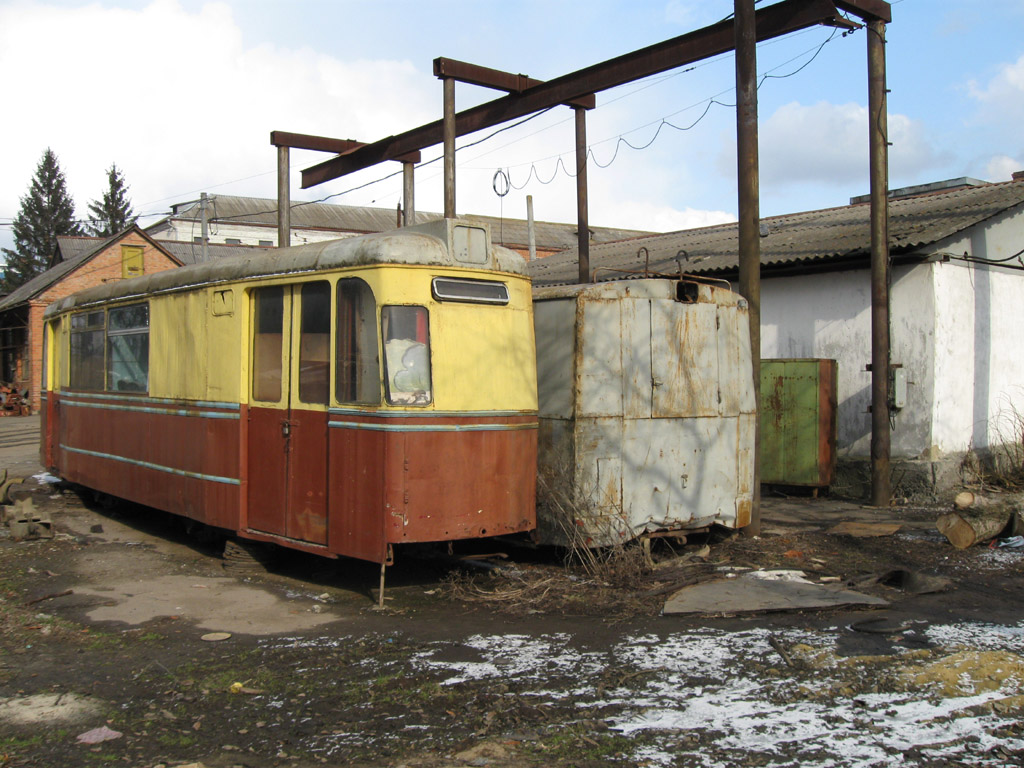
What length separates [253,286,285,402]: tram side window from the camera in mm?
7637

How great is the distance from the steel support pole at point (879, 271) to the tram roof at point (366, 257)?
592 centimetres

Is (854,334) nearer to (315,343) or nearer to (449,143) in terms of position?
(449,143)

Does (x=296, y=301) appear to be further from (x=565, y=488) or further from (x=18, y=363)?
(x=18, y=363)

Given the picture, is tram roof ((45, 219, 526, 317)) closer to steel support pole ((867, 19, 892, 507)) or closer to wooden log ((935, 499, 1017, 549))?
wooden log ((935, 499, 1017, 549))

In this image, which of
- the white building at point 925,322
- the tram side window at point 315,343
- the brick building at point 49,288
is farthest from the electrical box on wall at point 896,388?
the brick building at point 49,288

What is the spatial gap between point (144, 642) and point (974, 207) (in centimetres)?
1276

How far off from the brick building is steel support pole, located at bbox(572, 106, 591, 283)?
68.8 ft

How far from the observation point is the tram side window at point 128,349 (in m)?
9.59

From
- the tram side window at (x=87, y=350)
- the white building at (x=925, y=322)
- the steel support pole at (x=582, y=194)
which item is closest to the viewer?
the tram side window at (x=87, y=350)

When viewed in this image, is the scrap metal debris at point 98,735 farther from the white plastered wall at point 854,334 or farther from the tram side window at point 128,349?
the white plastered wall at point 854,334

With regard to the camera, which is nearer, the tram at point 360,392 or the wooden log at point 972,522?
the tram at point 360,392

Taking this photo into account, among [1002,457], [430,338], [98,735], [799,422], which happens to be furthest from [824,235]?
[98,735]

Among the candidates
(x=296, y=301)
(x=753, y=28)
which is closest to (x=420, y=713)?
(x=296, y=301)

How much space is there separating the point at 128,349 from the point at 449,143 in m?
5.67
